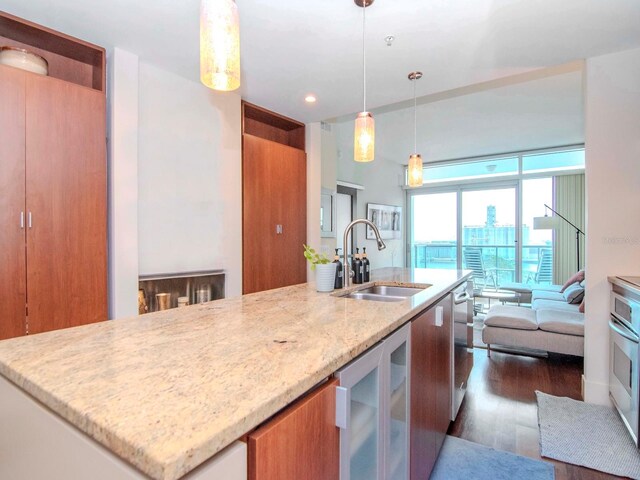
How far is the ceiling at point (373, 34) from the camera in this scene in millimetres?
1964

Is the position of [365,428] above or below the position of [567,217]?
below

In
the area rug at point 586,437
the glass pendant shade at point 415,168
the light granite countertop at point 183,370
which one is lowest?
the area rug at point 586,437

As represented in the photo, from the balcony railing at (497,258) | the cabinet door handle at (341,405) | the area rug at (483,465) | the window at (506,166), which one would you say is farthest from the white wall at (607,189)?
the balcony railing at (497,258)

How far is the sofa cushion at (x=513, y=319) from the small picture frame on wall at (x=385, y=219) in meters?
2.86

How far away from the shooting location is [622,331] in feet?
6.98

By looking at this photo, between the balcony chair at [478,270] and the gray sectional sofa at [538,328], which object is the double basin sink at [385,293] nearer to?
the gray sectional sofa at [538,328]

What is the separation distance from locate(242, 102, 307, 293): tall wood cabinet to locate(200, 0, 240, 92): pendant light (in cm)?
216

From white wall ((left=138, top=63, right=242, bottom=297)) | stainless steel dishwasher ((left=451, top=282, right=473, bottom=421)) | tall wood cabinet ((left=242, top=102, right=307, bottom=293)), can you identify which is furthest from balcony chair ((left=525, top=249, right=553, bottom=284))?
white wall ((left=138, top=63, right=242, bottom=297))

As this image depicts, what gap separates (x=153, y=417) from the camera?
0.58m

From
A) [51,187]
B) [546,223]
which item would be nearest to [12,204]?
[51,187]

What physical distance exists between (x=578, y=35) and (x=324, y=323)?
2517 millimetres

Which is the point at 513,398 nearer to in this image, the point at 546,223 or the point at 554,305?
the point at 554,305

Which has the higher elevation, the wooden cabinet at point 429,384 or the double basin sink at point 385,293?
the double basin sink at point 385,293

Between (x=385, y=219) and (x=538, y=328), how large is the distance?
145 inches
